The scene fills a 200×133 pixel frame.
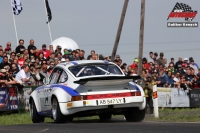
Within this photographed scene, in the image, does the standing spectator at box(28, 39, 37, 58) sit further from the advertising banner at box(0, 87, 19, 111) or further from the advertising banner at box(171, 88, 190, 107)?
the advertising banner at box(171, 88, 190, 107)

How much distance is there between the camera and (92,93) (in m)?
15.2

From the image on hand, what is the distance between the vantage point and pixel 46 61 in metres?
25.2

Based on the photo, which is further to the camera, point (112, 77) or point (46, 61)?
point (46, 61)

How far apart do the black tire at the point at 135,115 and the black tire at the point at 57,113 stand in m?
1.66

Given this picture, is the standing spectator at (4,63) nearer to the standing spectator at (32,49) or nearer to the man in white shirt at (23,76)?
the man in white shirt at (23,76)

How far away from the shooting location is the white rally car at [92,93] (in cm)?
1523

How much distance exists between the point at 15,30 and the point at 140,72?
1081 cm

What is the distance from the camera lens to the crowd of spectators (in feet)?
78.3

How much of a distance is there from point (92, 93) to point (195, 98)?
17.5 meters

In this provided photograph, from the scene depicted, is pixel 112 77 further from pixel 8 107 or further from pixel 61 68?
pixel 8 107

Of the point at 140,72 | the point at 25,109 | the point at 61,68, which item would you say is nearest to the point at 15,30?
the point at 140,72

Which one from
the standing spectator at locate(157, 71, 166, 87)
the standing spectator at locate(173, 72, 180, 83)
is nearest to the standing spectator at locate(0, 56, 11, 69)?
the standing spectator at locate(157, 71, 166, 87)

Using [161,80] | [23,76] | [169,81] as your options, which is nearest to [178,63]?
[169,81]

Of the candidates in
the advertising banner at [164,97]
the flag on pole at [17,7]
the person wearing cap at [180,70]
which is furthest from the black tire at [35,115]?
the flag on pole at [17,7]
